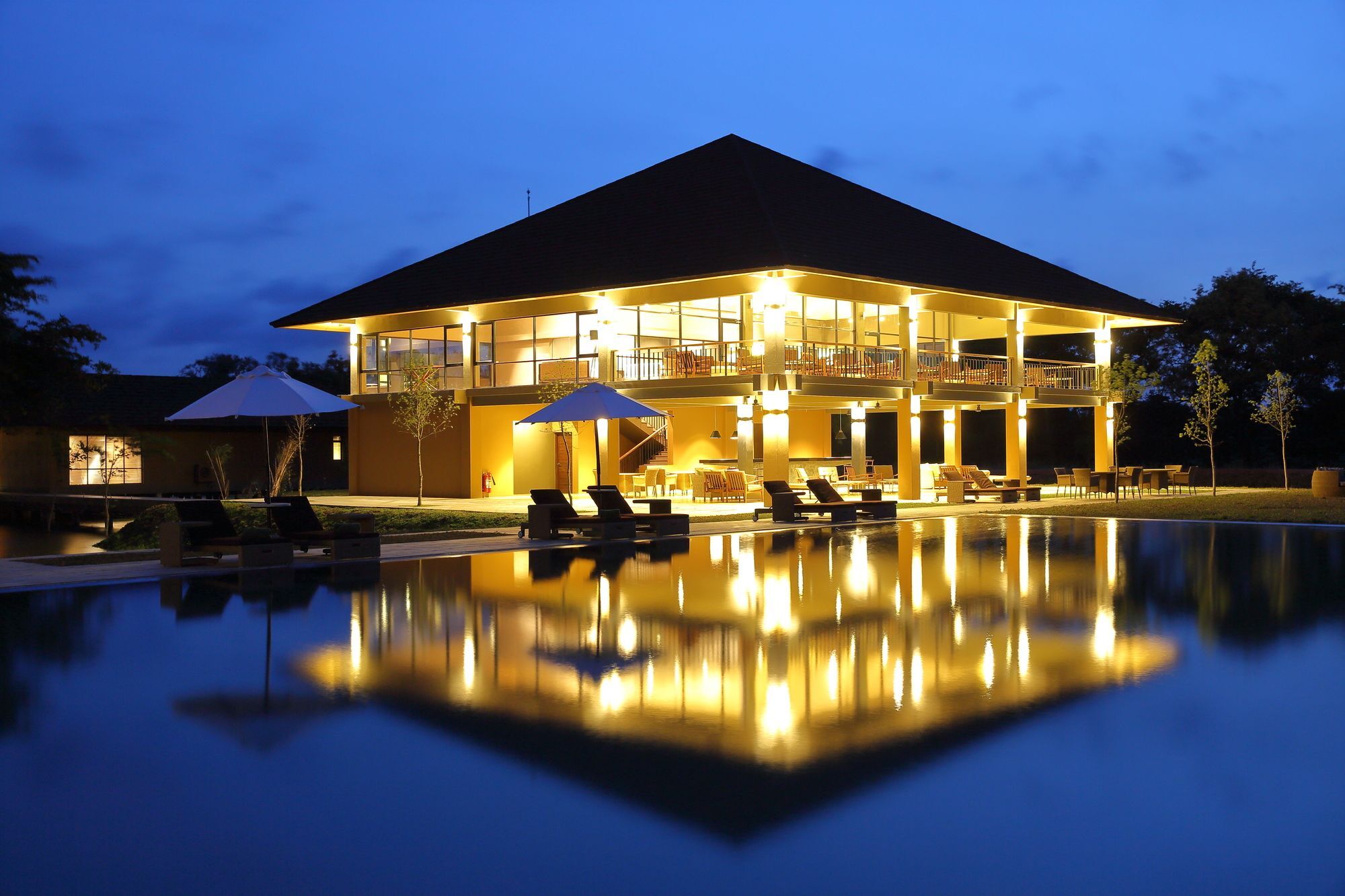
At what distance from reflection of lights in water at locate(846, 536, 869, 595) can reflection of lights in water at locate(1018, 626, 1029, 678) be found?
2.79m

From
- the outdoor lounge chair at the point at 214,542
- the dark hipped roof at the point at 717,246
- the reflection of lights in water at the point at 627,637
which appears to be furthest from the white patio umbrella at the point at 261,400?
the dark hipped roof at the point at 717,246

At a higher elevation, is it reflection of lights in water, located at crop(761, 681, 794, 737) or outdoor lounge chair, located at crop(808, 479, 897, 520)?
outdoor lounge chair, located at crop(808, 479, 897, 520)

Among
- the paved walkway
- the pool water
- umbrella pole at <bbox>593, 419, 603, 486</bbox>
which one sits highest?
umbrella pole at <bbox>593, 419, 603, 486</bbox>

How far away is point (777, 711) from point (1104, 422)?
3236 cm

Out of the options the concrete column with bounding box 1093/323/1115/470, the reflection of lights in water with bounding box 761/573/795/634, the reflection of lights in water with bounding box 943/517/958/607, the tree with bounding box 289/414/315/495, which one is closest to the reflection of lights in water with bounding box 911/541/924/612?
the reflection of lights in water with bounding box 943/517/958/607

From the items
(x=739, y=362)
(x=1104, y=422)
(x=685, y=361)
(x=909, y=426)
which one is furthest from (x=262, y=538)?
(x=1104, y=422)

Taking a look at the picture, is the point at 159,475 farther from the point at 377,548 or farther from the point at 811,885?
the point at 811,885

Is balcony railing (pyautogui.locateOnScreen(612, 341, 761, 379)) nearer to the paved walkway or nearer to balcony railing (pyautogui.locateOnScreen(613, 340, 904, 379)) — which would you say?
balcony railing (pyautogui.locateOnScreen(613, 340, 904, 379))

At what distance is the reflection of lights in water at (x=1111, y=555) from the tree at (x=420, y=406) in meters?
16.2

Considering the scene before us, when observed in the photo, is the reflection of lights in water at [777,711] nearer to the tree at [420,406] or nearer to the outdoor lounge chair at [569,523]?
the outdoor lounge chair at [569,523]

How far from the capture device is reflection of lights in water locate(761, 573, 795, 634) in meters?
10.6

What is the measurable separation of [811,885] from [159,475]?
41.4 meters

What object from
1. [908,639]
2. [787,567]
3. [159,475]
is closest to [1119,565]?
[787,567]

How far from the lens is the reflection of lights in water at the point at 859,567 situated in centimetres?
1329
